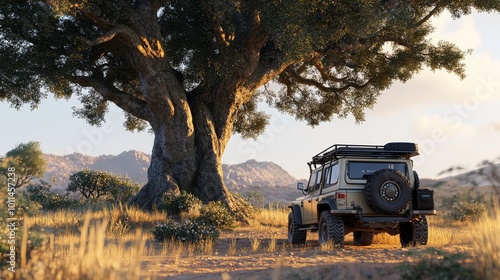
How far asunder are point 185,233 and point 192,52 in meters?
12.0

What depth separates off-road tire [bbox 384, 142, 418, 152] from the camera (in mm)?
14125

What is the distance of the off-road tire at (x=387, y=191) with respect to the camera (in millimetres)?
13039

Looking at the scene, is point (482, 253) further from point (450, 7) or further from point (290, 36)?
point (450, 7)

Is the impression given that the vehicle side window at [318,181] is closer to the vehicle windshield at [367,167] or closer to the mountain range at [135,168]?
the vehicle windshield at [367,167]

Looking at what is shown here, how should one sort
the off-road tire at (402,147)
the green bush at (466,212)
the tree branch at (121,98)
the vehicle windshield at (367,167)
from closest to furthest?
the vehicle windshield at (367,167) → the off-road tire at (402,147) → the tree branch at (121,98) → the green bush at (466,212)

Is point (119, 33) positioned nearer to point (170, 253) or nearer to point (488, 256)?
point (170, 253)

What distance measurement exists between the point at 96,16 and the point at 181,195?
21.5ft

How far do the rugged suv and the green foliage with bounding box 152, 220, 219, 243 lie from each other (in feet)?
9.59

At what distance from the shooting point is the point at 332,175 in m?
14.4

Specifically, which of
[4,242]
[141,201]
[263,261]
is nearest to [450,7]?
[141,201]

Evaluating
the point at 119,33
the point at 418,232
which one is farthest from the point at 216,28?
the point at 418,232

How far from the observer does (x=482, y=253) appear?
22.5ft

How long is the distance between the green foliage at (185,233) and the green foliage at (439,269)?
868 cm

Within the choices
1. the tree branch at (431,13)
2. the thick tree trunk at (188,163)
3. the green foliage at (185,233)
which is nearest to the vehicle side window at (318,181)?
the green foliage at (185,233)
